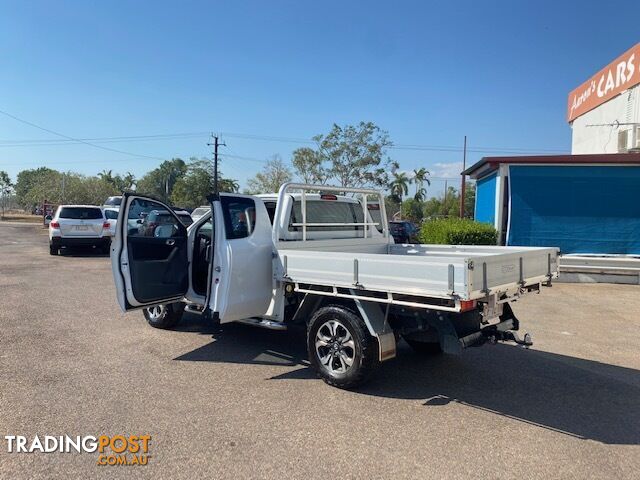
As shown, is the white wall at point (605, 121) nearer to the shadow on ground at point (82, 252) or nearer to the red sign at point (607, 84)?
the red sign at point (607, 84)

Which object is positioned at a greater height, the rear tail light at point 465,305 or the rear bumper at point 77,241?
the rear tail light at point 465,305

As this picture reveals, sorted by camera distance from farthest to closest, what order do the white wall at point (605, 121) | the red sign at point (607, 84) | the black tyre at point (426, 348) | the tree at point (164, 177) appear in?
the tree at point (164, 177)
the white wall at point (605, 121)
the red sign at point (607, 84)
the black tyre at point (426, 348)

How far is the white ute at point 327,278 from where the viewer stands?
417cm

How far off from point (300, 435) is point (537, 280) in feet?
8.94

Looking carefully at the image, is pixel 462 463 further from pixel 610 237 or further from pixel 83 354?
pixel 610 237

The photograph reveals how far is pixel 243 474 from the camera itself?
10.4 feet

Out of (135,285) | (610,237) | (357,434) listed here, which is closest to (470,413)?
(357,434)

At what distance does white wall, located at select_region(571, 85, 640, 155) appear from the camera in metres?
18.4

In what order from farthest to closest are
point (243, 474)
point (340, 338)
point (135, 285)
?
1. point (135, 285)
2. point (340, 338)
3. point (243, 474)

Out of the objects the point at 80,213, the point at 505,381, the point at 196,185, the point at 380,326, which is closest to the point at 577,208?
the point at 505,381

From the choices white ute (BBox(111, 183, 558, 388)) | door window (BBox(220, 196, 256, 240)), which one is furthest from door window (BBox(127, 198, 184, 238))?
door window (BBox(220, 196, 256, 240))

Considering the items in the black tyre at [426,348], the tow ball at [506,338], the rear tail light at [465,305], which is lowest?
the black tyre at [426,348]

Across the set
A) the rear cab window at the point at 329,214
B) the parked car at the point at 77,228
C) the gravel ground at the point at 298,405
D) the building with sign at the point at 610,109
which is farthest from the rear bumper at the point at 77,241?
the building with sign at the point at 610,109

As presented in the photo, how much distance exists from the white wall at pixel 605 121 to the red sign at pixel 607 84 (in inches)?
10.0
